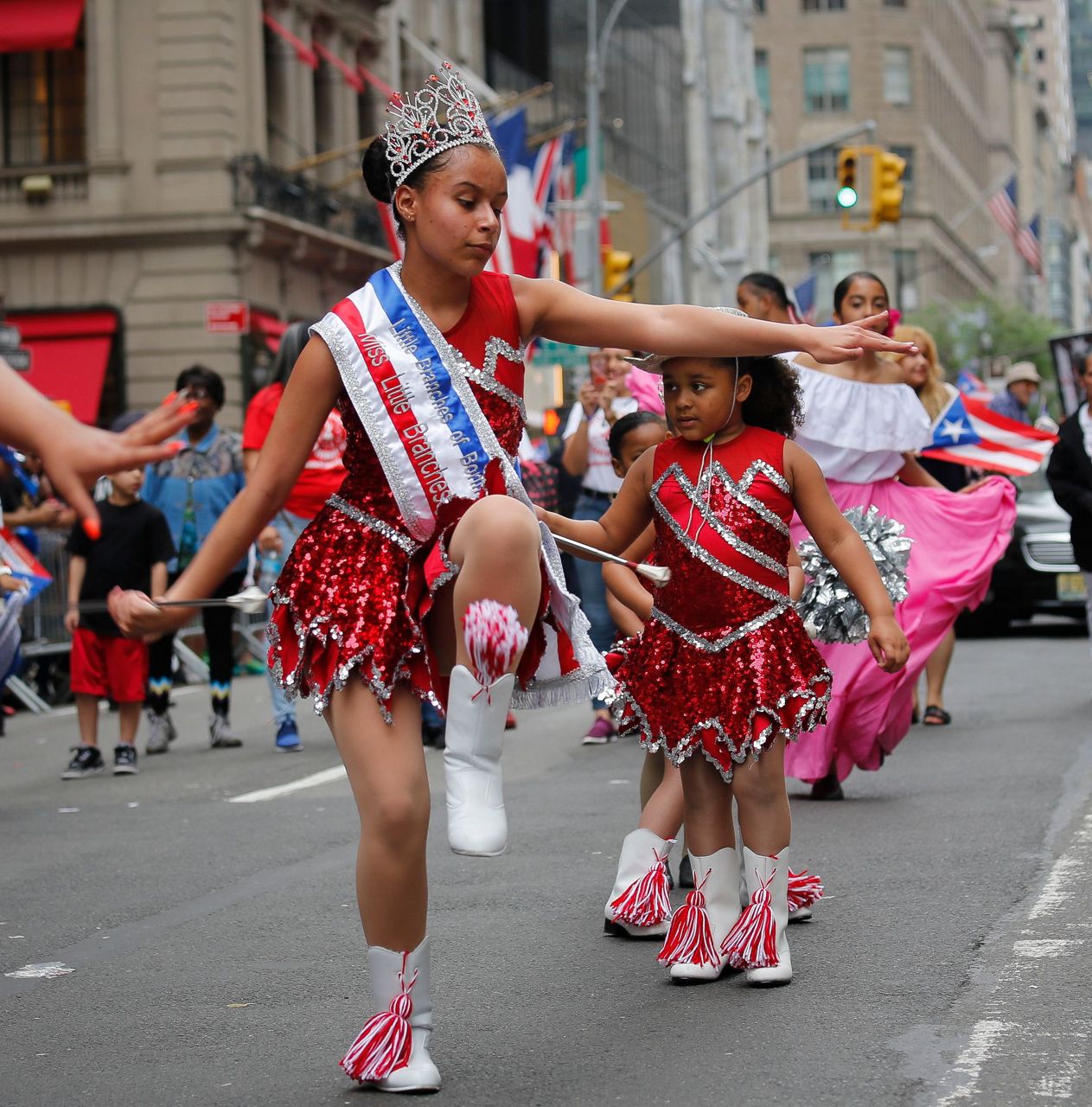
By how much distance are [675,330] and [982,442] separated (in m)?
6.81

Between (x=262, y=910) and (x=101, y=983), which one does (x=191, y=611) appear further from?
(x=262, y=910)

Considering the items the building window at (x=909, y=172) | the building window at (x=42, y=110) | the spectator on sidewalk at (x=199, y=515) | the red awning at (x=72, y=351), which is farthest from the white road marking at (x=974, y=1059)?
the building window at (x=909, y=172)

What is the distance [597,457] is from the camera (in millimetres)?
11875

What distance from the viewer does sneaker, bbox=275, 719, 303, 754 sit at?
1191cm

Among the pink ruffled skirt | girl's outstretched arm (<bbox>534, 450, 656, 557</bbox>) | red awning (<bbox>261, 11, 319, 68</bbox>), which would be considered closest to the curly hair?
girl's outstretched arm (<bbox>534, 450, 656, 557</bbox>)

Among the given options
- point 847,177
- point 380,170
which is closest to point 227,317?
point 847,177

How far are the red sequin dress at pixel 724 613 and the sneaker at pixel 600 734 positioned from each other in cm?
613

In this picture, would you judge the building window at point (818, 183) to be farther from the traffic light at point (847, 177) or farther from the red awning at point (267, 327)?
the traffic light at point (847, 177)

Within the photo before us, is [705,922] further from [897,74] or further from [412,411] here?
[897,74]

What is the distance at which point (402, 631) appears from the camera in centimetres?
443

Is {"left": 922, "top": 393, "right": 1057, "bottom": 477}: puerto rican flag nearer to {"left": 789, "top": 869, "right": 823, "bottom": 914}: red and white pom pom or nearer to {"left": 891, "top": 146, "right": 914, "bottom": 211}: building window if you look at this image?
{"left": 789, "top": 869, "right": 823, "bottom": 914}: red and white pom pom

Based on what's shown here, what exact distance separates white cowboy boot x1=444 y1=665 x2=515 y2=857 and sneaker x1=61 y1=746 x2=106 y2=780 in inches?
284

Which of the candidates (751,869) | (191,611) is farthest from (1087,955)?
(191,611)

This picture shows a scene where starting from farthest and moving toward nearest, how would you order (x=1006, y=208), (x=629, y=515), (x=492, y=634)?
(x=1006, y=208)
(x=629, y=515)
(x=492, y=634)
